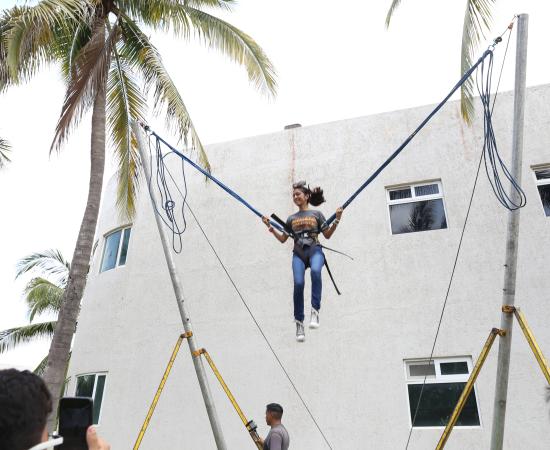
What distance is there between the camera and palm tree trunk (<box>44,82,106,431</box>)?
697 cm

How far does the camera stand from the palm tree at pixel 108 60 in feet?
26.7

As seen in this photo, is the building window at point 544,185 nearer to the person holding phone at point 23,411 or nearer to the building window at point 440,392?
the building window at point 440,392

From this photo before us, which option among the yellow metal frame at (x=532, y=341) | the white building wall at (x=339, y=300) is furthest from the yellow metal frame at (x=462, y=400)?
the white building wall at (x=339, y=300)

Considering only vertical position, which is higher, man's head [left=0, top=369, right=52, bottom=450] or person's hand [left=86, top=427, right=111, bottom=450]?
man's head [left=0, top=369, right=52, bottom=450]

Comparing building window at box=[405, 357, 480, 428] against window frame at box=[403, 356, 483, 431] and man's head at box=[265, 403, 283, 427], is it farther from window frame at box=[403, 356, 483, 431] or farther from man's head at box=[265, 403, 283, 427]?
man's head at box=[265, 403, 283, 427]

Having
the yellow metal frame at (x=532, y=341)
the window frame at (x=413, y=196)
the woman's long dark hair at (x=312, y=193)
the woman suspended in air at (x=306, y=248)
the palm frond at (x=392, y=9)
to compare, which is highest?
the palm frond at (x=392, y=9)

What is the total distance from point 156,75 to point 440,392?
727 cm

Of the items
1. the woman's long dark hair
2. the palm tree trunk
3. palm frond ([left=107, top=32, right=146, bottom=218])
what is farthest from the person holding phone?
palm frond ([left=107, top=32, right=146, bottom=218])

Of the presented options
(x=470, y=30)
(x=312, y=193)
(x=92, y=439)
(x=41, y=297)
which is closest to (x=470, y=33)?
(x=470, y=30)

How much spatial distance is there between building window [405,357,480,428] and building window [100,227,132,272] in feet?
21.9

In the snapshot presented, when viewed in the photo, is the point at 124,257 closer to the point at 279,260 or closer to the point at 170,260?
the point at 279,260

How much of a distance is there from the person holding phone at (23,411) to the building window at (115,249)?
35.0 ft

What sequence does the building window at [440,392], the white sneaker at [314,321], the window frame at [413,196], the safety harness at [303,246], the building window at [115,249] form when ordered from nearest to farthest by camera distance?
the white sneaker at [314,321], the safety harness at [303,246], the building window at [440,392], the window frame at [413,196], the building window at [115,249]

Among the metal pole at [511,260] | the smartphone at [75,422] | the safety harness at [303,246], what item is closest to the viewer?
the smartphone at [75,422]
